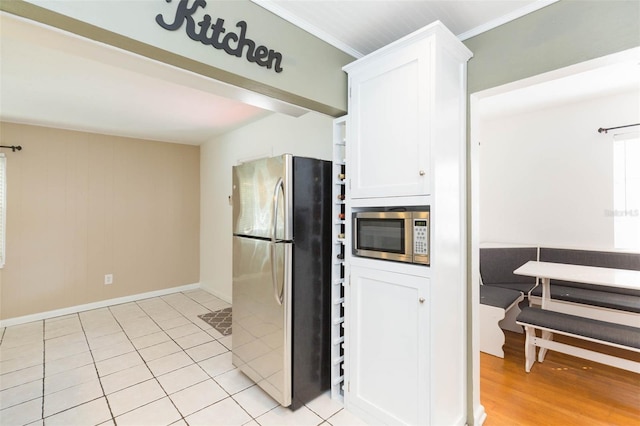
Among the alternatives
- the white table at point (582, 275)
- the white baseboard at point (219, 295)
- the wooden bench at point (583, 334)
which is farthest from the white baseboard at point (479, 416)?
the white baseboard at point (219, 295)

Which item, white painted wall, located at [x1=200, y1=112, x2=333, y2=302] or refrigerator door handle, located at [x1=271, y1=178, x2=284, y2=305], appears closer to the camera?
refrigerator door handle, located at [x1=271, y1=178, x2=284, y2=305]

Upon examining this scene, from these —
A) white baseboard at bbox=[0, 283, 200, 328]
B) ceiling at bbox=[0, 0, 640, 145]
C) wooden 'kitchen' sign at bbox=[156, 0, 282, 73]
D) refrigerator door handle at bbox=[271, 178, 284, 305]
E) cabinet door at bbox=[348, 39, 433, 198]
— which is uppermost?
ceiling at bbox=[0, 0, 640, 145]

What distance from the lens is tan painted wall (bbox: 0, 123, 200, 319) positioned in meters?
3.61

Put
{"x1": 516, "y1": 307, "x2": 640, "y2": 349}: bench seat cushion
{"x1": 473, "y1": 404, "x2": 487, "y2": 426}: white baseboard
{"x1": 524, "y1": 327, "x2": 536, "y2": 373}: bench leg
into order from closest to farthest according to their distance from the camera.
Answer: {"x1": 473, "y1": 404, "x2": 487, "y2": 426}: white baseboard → {"x1": 516, "y1": 307, "x2": 640, "y2": 349}: bench seat cushion → {"x1": 524, "y1": 327, "x2": 536, "y2": 373}: bench leg

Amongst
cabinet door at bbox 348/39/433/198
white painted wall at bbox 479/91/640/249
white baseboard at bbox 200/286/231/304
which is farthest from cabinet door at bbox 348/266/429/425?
white painted wall at bbox 479/91/640/249

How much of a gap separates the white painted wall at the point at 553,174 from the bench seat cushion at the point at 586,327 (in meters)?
1.41

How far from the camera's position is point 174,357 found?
2.73 m

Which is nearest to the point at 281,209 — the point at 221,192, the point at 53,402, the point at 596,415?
the point at 53,402

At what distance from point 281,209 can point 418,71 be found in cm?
113

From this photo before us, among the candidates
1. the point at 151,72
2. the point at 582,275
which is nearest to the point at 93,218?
the point at 151,72

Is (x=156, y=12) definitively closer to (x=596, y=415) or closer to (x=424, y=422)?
(x=424, y=422)

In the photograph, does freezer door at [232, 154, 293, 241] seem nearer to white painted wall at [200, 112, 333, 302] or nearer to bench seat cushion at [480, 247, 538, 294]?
white painted wall at [200, 112, 333, 302]

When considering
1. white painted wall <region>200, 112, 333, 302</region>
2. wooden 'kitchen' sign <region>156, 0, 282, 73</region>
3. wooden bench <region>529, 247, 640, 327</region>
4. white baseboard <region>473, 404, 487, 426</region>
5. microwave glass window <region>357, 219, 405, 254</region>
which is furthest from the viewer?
white painted wall <region>200, 112, 333, 302</region>

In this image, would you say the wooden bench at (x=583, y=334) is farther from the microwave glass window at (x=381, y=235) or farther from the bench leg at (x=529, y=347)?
the microwave glass window at (x=381, y=235)
